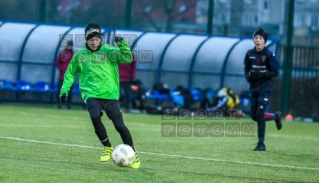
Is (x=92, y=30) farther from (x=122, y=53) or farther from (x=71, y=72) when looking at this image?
(x=71, y=72)

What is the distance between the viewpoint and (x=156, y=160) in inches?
492

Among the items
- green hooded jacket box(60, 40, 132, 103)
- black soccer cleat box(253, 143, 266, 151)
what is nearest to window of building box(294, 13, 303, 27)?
black soccer cleat box(253, 143, 266, 151)

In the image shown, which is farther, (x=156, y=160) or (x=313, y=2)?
(x=313, y=2)

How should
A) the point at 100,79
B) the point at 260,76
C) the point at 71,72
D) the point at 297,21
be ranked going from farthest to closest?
the point at 297,21 → the point at 260,76 → the point at 71,72 → the point at 100,79

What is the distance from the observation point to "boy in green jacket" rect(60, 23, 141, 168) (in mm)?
11555

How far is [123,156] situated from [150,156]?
207cm

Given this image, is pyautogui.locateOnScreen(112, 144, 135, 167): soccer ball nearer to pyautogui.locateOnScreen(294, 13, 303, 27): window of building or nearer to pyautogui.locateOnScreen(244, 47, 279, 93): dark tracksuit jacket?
pyautogui.locateOnScreen(244, 47, 279, 93): dark tracksuit jacket

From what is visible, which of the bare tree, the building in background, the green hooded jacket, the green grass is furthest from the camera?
the bare tree

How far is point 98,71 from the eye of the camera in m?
11.7

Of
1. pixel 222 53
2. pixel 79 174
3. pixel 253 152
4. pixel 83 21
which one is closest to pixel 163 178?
pixel 79 174

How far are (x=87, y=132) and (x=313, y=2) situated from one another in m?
12.7

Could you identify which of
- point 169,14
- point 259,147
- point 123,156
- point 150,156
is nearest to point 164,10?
point 169,14

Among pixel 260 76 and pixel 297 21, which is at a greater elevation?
pixel 297 21

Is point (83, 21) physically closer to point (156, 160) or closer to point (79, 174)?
point (156, 160)
